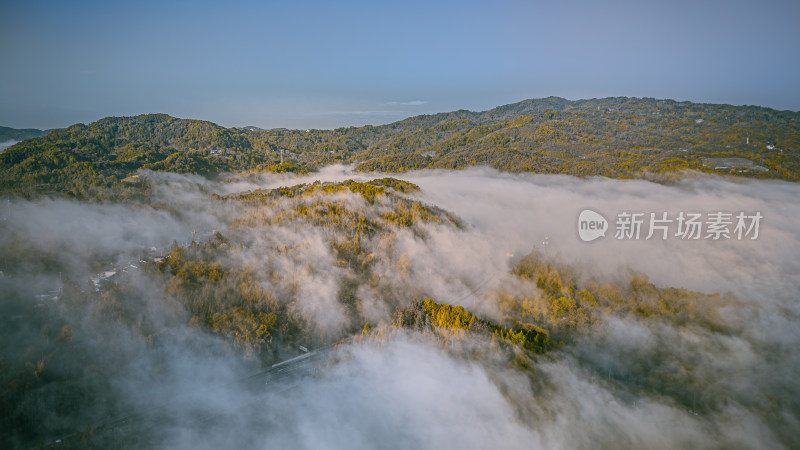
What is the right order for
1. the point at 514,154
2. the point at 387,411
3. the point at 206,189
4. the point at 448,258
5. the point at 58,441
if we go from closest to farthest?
the point at 58,441 → the point at 387,411 → the point at 448,258 → the point at 206,189 → the point at 514,154

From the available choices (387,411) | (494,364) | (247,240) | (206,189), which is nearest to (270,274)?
(247,240)

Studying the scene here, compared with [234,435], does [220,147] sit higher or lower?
higher

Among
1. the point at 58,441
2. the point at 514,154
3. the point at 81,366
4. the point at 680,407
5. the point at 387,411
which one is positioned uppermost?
the point at 514,154

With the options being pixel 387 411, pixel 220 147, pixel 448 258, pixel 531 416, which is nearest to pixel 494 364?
pixel 531 416

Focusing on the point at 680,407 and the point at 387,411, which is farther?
the point at 680,407

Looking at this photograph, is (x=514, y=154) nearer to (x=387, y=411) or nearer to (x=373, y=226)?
(x=373, y=226)

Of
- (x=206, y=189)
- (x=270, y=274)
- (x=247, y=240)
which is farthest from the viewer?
(x=206, y=189)

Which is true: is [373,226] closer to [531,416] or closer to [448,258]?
[448,258]
